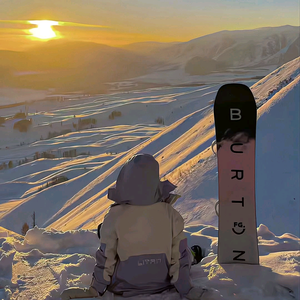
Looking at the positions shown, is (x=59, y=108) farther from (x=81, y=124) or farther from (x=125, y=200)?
(x=125, y=200)

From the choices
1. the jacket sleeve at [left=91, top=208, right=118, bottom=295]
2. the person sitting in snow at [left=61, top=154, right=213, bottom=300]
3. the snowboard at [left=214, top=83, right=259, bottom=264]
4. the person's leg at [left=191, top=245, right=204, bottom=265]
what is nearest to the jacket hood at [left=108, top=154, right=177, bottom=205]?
the person sitting in snow at [left=61, top=154, right=213, bottom=300]

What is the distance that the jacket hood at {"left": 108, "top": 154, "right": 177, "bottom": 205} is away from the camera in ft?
8.04

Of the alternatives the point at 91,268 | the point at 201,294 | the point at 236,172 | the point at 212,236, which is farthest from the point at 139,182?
the point at 212,236

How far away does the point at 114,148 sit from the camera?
24.8 metres

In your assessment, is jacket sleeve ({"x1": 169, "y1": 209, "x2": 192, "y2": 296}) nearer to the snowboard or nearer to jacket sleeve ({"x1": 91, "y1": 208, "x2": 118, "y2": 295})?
jacket sleeve ({"x1": 91, "y1": 208, "x2": 118, "y2": 295})

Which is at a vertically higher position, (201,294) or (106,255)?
(106,255)

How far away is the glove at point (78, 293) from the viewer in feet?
8.53

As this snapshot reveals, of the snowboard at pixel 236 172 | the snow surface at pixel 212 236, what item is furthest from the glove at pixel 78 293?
the snowboard at pixel 236 172

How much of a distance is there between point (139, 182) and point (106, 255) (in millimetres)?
556

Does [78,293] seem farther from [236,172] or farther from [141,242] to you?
[236,172]

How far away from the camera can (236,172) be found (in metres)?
3.15

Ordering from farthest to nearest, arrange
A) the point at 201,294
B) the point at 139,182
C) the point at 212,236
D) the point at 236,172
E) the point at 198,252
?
the point at 212,236
the point at 198,252
the point at 236,172
the point at 201,294
the point at 139,182

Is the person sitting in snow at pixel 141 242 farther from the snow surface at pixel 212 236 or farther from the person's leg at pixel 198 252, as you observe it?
the person's leg at pixel 198 252

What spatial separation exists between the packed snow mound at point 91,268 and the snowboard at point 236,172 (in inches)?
6.8
